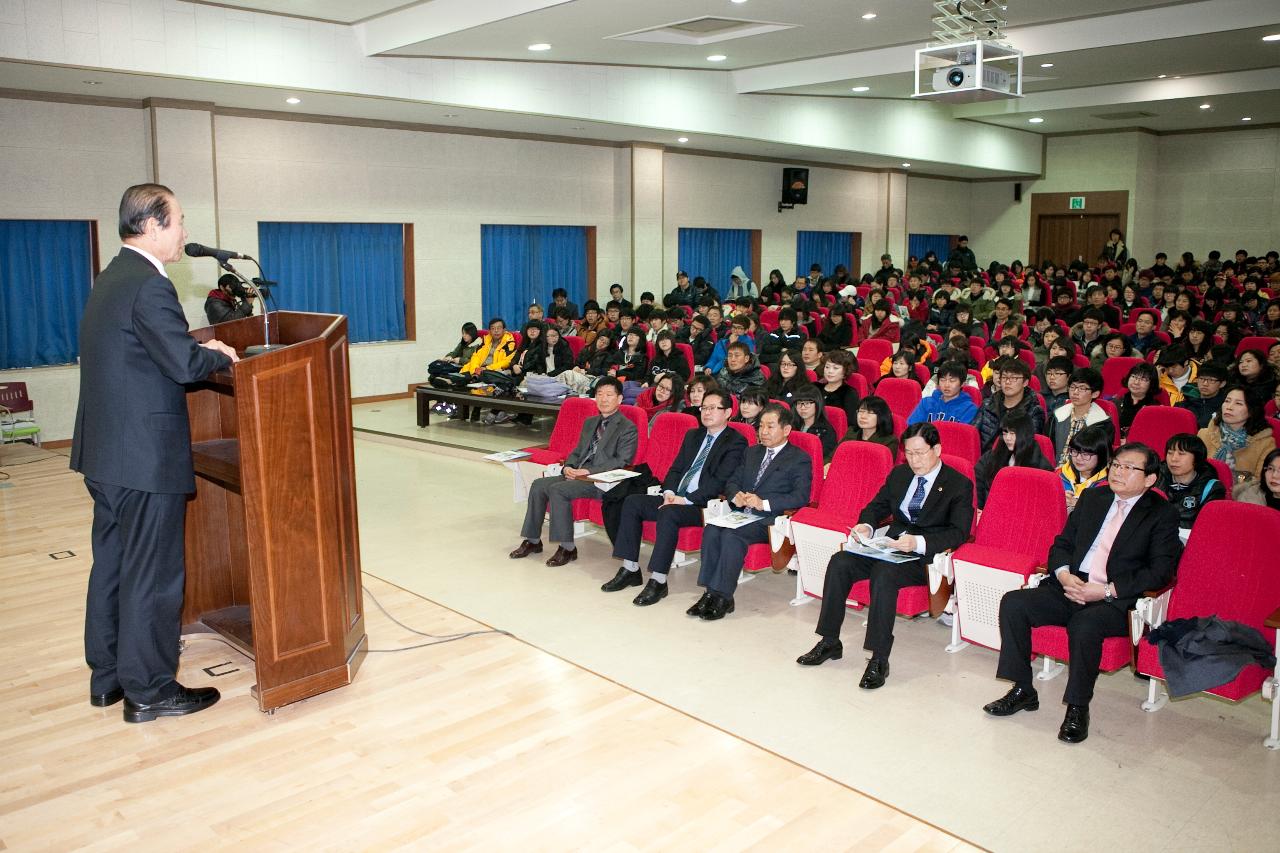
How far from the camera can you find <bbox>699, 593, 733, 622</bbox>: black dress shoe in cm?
507

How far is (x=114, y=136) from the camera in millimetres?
9719

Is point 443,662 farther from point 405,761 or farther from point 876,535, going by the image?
point 876,535

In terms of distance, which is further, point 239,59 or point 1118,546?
point 239,59

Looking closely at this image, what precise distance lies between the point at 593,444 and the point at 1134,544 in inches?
124

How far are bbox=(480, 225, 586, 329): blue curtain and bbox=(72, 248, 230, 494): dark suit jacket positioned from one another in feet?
32.0

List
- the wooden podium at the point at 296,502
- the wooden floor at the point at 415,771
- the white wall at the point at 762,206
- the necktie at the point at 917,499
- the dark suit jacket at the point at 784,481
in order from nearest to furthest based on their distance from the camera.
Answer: the wooden floor at the point at 415,771 < the wooden podium at the point at 296,502 < the necktie at the point at 917,499 < the dark suit jacket at the point at 784,481 < the white wall at the point at 762,206

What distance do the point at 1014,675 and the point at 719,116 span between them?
10.5m

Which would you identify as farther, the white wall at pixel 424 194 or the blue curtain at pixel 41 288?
the white wall at pixel 424 194

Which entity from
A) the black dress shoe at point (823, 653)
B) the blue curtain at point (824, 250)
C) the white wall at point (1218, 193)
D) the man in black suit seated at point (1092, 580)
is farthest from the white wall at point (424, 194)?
the white wall at point (1218, 193)

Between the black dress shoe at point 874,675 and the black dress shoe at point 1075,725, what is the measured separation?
2.39 ft

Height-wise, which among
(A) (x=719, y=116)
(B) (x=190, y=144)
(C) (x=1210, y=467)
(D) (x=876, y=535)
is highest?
(A) (x=719, y=116)

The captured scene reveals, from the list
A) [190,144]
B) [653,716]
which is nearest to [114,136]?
[190,144]

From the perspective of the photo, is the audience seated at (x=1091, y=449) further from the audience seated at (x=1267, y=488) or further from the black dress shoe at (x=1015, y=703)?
the black dress shoe at (x=1015, y=703)

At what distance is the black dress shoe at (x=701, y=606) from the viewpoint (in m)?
5.09
